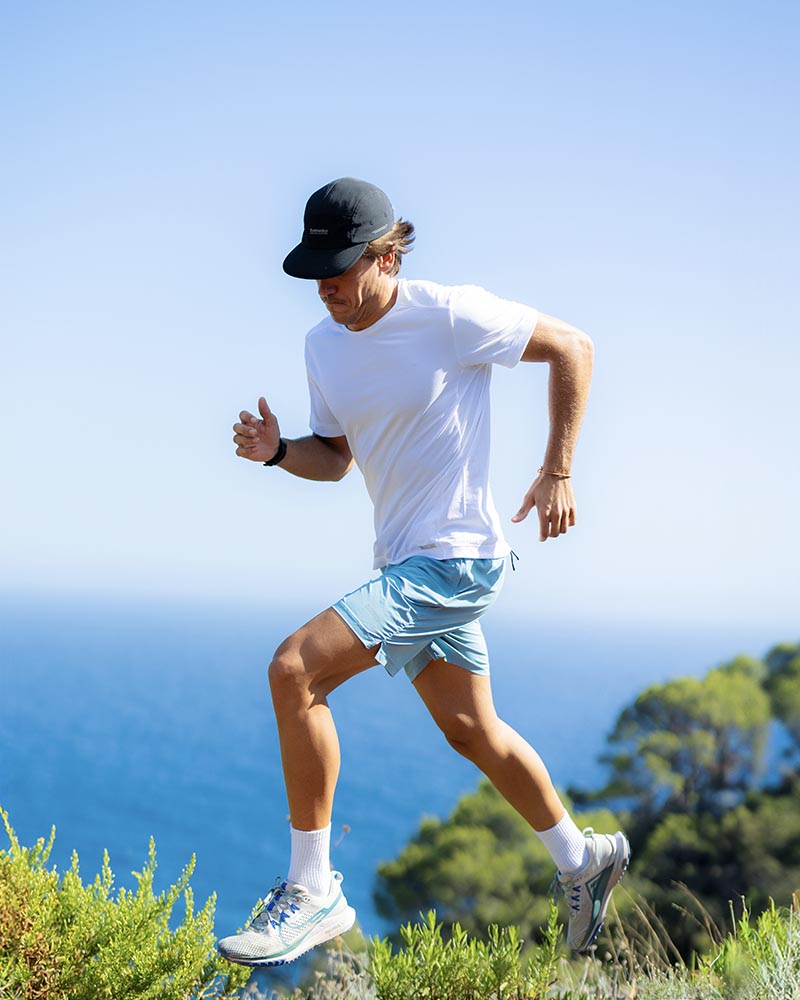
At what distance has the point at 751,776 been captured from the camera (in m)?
14.1

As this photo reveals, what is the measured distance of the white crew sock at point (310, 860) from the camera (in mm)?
3139

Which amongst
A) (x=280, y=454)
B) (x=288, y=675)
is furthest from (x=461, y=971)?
(x=280, y=454)

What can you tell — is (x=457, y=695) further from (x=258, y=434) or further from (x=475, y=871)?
(x=475, y=871)

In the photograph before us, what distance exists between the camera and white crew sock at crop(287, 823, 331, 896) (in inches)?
124

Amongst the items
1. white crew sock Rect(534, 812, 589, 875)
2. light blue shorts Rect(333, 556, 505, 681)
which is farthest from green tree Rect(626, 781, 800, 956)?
light blue shorts Rect(333, 556, 505, 681)

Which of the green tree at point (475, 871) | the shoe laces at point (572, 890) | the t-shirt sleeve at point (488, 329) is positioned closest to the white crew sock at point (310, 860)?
the shoe laces at point (572, 890)

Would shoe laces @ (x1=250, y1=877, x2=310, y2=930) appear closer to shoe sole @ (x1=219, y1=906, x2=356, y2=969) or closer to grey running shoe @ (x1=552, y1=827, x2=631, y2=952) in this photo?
shoe sole @ (x1=219, y1=906, x2=356, y2=969)

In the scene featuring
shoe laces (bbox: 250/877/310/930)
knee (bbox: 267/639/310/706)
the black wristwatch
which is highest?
the black wristwatch

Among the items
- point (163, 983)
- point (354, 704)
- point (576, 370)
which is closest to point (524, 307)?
point (576, 370)

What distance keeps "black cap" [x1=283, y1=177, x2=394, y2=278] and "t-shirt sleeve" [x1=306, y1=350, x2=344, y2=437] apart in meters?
0.44

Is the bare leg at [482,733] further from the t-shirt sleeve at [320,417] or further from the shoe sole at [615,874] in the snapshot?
the t-shirt sleeve at [320,417]

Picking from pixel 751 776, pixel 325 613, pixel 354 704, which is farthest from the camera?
pixel 354 704

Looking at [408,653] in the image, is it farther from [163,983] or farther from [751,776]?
[751,776]

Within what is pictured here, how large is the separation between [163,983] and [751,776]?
39.1 feet
